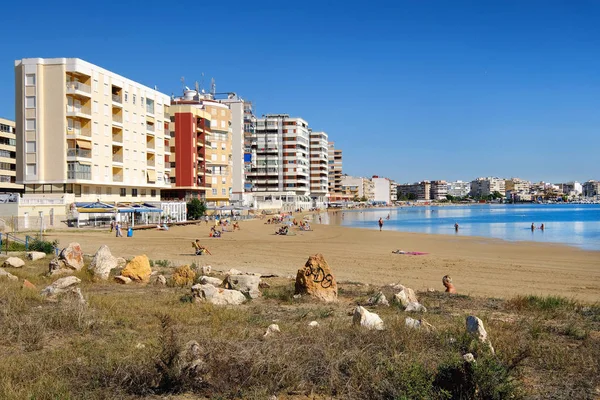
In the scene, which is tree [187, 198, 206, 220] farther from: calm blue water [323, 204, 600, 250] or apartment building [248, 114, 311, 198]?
apartment building [248, 114, 311, 198]

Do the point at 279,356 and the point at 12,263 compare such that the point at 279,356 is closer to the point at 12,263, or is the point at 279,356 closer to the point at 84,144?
the point at 12,263

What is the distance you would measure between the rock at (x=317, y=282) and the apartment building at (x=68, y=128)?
123ft

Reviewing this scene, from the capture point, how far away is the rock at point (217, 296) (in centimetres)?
1122

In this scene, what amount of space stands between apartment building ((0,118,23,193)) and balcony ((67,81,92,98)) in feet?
110

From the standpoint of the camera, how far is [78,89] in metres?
45.4

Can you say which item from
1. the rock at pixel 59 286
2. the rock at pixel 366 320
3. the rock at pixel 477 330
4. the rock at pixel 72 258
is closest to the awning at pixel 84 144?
the rock at pixel 72 258


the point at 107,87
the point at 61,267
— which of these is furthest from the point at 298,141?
the point at 61,267

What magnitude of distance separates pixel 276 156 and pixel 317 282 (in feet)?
388

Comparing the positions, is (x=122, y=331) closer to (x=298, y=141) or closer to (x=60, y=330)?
(x=60, y=330)

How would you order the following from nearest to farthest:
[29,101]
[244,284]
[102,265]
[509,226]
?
1. [244,284]
2. [102,265]
3. [29,101]
4. [509,226]

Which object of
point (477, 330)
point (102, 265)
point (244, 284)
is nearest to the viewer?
point (477, 330)

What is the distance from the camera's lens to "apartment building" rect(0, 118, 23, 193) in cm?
7194

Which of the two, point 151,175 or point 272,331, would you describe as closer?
point 272,331

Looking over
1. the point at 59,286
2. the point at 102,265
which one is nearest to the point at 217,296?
the point at 59,286
